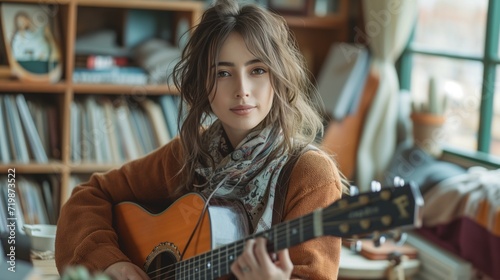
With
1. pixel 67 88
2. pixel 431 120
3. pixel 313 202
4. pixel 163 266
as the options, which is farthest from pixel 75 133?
pixel 313 202

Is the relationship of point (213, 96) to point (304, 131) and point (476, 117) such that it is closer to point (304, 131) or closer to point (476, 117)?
point (304, 131)

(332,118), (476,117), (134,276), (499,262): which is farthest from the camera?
(332,118)

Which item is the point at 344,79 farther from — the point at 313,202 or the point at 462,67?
the point at 313,202

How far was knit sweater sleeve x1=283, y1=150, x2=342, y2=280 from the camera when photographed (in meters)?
1.48

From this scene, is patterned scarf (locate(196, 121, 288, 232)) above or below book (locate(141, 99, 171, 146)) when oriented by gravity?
above

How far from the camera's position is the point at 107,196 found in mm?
1941

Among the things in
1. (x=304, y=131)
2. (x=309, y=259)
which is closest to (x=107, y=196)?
(x=304, y=131)

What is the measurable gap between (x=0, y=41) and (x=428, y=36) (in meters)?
1.90

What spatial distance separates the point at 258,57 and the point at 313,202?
1.04ft

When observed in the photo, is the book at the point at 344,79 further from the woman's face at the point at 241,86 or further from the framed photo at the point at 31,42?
the woman's face at the point at 241,86

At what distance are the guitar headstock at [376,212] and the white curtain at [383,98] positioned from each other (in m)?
2.36

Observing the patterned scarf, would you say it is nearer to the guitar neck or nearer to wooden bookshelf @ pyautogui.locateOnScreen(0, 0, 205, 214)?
the guitar neck

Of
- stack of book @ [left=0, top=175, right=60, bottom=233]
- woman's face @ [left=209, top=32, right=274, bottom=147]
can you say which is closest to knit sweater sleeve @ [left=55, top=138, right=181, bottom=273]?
woman's face @ [left=209, top=32, right=274, bottom=147]

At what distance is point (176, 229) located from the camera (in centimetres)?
168
